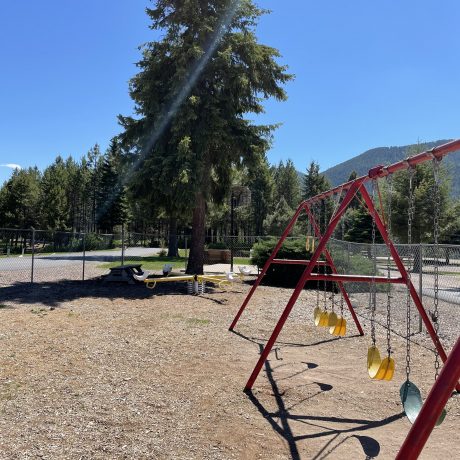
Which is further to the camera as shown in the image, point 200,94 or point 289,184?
point 289,184

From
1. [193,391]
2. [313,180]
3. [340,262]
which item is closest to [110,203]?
[313,180]

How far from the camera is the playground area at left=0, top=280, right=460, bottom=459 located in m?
3.54

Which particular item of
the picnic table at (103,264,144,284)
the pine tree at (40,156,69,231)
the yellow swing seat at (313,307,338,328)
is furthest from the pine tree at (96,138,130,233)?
the yellow swing seat at (313,307,338,328)

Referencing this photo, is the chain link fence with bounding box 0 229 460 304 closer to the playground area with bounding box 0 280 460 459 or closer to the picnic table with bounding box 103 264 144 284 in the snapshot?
the picnic table with bounding box 103 264 144 284

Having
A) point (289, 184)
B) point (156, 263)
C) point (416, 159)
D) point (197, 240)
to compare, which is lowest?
point (156, 263)

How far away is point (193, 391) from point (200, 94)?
13310 mm

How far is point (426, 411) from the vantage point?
5.68 feet

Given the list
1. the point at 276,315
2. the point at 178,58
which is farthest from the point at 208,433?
the point at 178,58

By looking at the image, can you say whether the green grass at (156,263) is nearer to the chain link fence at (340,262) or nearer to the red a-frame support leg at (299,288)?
the chain link fence at (340,262)

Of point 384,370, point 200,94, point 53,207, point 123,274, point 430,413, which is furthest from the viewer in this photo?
point 53,207

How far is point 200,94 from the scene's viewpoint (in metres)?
16.2

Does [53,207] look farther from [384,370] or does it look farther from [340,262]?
[384,370]

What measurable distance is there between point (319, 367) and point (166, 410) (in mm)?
2542

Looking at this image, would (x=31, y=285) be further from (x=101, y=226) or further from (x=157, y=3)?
(x=101, y=226)
